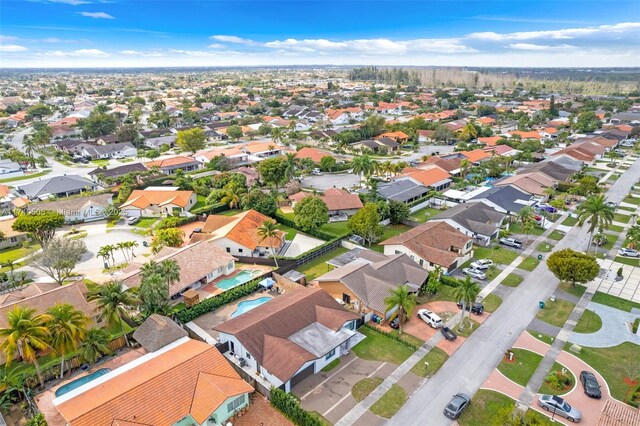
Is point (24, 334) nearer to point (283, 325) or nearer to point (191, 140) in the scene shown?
point (283, 325)

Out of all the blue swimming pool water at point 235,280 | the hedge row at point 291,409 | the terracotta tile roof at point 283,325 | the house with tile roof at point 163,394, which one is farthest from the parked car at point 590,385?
the blue swimming pool water at point 235,280

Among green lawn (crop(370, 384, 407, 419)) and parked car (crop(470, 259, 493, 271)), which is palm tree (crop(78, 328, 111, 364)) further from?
parked car (crop(470, 259, 493, 271))

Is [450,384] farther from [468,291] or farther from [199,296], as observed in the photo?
[199,296]

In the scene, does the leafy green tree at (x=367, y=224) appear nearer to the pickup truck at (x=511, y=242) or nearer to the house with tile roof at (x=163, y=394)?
the pickup truck at (x=511, y=242)

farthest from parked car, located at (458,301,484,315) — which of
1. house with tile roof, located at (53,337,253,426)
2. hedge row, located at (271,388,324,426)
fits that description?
house with tile roof, located at (53,337,253,426)

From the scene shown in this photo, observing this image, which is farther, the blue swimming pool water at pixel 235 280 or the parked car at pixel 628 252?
the parked car at pixel 628 252
